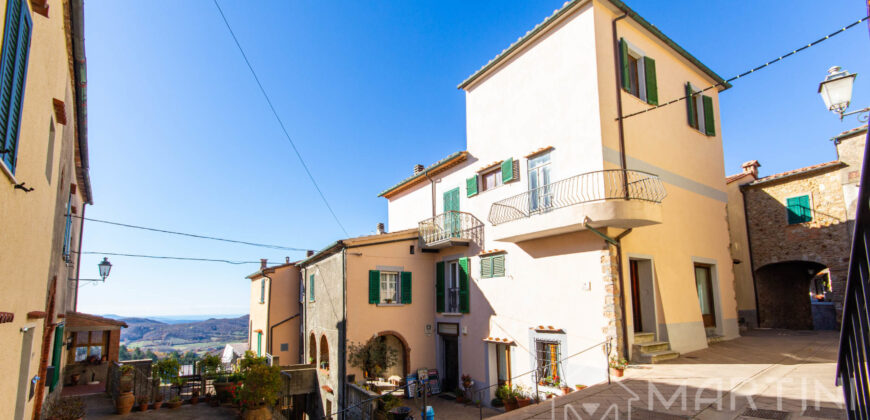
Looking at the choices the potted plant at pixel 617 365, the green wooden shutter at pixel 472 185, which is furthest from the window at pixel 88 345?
the potted plant at pixel 617 365

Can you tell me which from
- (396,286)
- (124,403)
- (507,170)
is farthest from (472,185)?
(124,403)

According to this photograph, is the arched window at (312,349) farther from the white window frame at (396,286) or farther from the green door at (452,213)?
the green door at (452,213)

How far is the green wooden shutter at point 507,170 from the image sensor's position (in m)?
13.5

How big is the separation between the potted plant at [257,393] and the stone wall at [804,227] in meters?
17.2

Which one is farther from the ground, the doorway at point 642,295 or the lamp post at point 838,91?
the lamp post at point 838,91

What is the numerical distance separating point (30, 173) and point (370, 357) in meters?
11.4

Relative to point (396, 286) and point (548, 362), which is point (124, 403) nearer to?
point (396, 286)

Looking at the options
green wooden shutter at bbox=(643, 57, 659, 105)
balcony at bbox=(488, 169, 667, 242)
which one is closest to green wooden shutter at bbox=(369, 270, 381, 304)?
balcony at bbox=(488, 169, 667, 242)

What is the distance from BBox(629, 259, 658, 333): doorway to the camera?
11.1m

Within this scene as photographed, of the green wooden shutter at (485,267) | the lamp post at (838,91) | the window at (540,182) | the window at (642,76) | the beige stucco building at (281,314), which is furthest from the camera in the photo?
the beige stucco building at (281,314)

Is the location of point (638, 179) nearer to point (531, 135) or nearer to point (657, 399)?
point (531, 135)

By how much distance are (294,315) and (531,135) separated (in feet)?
48.5

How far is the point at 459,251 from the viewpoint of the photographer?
15.6m

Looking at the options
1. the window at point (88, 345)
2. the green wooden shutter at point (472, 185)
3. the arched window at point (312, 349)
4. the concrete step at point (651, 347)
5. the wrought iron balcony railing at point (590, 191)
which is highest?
the green wooden shutter at point (472, 185)
